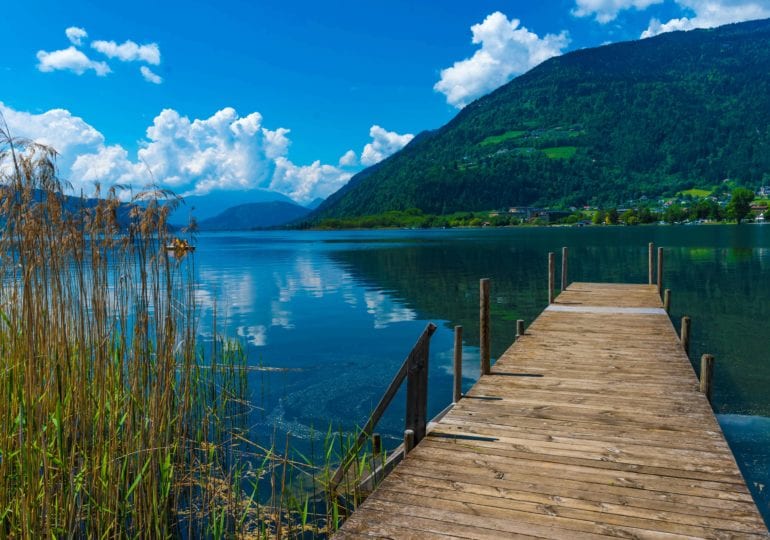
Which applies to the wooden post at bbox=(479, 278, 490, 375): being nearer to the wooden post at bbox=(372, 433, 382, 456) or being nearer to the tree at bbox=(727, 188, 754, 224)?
the wooden post at bbox=(372, 433, 382, 456)

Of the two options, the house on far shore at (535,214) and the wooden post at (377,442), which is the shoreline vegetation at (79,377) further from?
the house on far shore at (535,214)

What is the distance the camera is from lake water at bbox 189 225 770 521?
423 inches

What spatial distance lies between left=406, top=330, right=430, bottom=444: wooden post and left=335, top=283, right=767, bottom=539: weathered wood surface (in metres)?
0.26

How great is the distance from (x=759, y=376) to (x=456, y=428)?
11027 mm

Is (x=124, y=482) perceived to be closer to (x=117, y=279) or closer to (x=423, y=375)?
(x=117, y=279)

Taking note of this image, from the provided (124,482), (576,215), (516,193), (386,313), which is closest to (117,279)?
(124,482)

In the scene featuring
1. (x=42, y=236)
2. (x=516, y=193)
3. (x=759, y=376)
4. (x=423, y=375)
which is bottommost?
(x=759, y=376)

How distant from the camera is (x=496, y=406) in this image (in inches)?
275

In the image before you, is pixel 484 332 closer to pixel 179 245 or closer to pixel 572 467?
pixel 572 467

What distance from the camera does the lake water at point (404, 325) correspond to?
10.7m

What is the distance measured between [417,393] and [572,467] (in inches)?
73.6

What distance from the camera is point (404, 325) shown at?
21.0m

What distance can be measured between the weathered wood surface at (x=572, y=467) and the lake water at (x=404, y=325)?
7.50 ft

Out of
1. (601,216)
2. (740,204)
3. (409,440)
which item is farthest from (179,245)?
(601,216)
